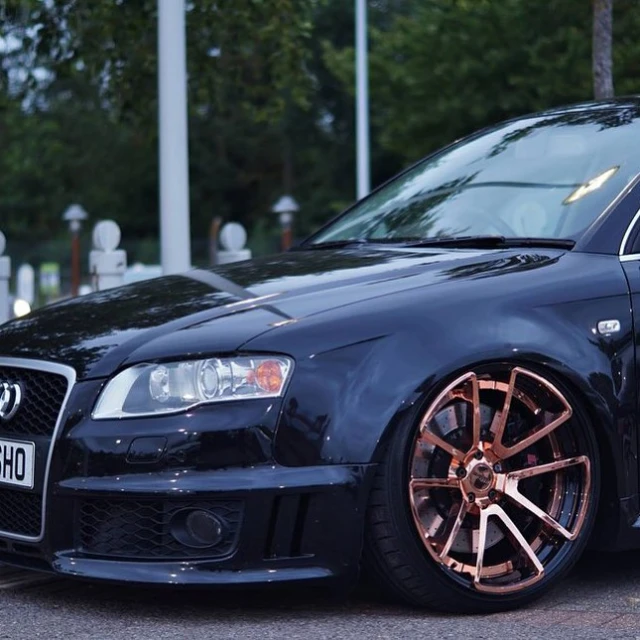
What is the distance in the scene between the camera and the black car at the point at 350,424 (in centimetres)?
371

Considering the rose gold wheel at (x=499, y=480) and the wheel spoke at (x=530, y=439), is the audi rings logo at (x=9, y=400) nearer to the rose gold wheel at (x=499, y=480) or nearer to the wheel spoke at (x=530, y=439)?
the rose gold wheel at (x=499, y=480)

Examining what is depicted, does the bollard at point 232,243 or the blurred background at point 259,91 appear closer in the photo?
the blurred background at point 259,91

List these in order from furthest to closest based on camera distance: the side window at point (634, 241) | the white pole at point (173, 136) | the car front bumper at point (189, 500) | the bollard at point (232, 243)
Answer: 1. the bollard at point (232, 243)
2. the white pole at point (173, 136)
3. the side window at point (634, 241)
4. the car front bumper at point (189, 500)

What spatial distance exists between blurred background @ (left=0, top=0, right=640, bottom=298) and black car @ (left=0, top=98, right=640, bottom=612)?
6021mm

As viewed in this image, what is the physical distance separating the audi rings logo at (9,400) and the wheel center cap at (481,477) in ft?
4.21

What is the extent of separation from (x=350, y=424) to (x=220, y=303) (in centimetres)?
61

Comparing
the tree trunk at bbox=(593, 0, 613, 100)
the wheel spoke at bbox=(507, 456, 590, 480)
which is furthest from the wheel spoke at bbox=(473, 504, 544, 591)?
the tree trunk at bbox=(593, 0, 613, 100)

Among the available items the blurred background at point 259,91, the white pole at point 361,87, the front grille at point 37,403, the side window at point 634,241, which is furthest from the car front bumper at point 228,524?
the white pole at point 361,87

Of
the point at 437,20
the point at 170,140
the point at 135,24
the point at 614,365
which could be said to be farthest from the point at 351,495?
the point at 437,20

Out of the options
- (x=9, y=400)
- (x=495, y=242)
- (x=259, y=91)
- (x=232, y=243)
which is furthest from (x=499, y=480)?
(x=259, y=91)

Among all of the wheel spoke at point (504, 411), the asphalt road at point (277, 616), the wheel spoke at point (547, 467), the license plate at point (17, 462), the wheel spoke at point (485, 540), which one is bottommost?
the asphalt road at point (277, 616)

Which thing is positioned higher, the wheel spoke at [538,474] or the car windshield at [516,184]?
the car windshield at [516,184]

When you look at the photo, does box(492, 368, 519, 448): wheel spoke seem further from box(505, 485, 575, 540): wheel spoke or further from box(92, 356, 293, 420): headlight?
box(92, 356, 293, 420): headlight

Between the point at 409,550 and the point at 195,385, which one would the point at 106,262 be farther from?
the point at 409,550
